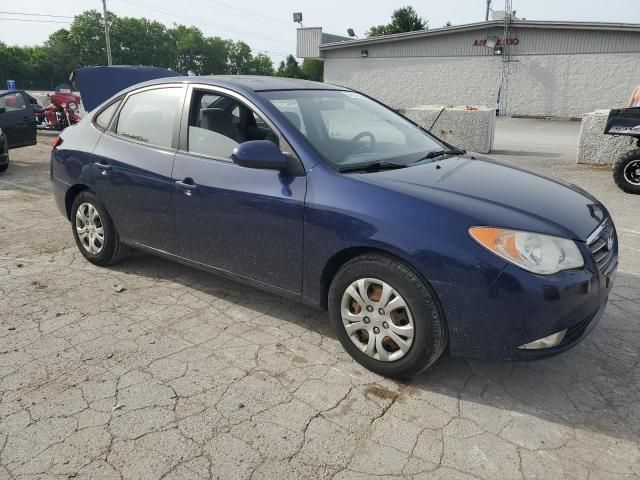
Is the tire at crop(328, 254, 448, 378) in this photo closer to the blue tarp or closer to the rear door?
the blue tarp

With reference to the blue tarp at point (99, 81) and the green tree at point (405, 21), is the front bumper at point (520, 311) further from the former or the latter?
the green tree at point (405, 21)

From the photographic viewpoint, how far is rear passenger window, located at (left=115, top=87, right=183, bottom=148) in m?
3.90

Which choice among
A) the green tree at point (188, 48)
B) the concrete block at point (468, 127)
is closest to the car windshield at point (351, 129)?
the concrete block at point (468, 127)

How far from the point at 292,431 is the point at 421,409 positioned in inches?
26.9

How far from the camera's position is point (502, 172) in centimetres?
339

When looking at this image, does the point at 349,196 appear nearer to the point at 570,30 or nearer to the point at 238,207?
the point at 238,207

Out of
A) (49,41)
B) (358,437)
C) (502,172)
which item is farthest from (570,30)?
(49,41)

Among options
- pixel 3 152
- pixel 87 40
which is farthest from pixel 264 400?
pixel 87 40

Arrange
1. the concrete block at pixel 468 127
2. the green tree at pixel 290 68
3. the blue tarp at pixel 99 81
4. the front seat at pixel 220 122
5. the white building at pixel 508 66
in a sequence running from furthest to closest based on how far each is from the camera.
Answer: the green tree at pixel 290 68 < the white building at pixel 508 66 < the concrete block at pixel 468 127 < the blue tarp at pixel 99 81 < the front seat at pixel 220 122

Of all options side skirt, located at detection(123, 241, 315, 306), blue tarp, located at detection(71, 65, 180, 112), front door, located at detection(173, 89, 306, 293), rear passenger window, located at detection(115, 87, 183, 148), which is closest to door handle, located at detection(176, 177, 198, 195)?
front door, located at detection(173, 89, 306, 293)

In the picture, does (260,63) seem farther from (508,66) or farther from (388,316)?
(388,316)

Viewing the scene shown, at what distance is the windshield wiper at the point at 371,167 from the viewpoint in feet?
10.2

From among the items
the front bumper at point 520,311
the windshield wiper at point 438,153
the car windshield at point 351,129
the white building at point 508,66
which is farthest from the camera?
the white building at point 508,66

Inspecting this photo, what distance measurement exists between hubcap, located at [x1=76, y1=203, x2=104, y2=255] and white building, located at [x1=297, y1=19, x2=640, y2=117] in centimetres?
2791
